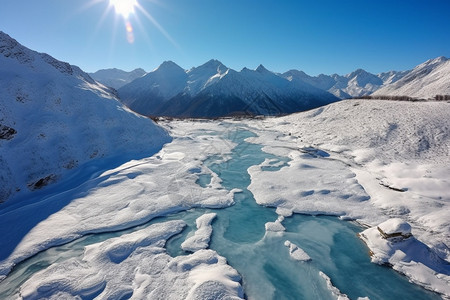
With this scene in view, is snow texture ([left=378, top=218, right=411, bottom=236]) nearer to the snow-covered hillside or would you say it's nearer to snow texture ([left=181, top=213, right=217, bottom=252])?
the snow-covered hillside

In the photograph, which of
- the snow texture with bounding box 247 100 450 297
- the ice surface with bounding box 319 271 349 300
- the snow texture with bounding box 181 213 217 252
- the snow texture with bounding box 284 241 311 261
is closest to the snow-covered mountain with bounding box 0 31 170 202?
the snow texture with bounding box 181 213 217 252

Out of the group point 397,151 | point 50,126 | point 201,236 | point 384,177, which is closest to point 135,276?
point 201,236

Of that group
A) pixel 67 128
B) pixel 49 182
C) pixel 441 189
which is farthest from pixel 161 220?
pixel 441 189

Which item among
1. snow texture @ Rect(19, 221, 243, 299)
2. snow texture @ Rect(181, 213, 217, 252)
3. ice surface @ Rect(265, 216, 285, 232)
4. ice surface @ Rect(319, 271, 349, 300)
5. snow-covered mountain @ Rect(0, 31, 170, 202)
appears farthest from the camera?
snow-covered mountain @ Rect(0, 31, 170, 202)

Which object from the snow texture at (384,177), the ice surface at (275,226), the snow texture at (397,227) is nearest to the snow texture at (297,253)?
the ice surface at (275,226)

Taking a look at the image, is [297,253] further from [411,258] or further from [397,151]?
[397,151]

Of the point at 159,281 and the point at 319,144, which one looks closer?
the point at 159,281

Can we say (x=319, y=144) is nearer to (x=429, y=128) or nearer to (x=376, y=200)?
(x=429, y=128)
